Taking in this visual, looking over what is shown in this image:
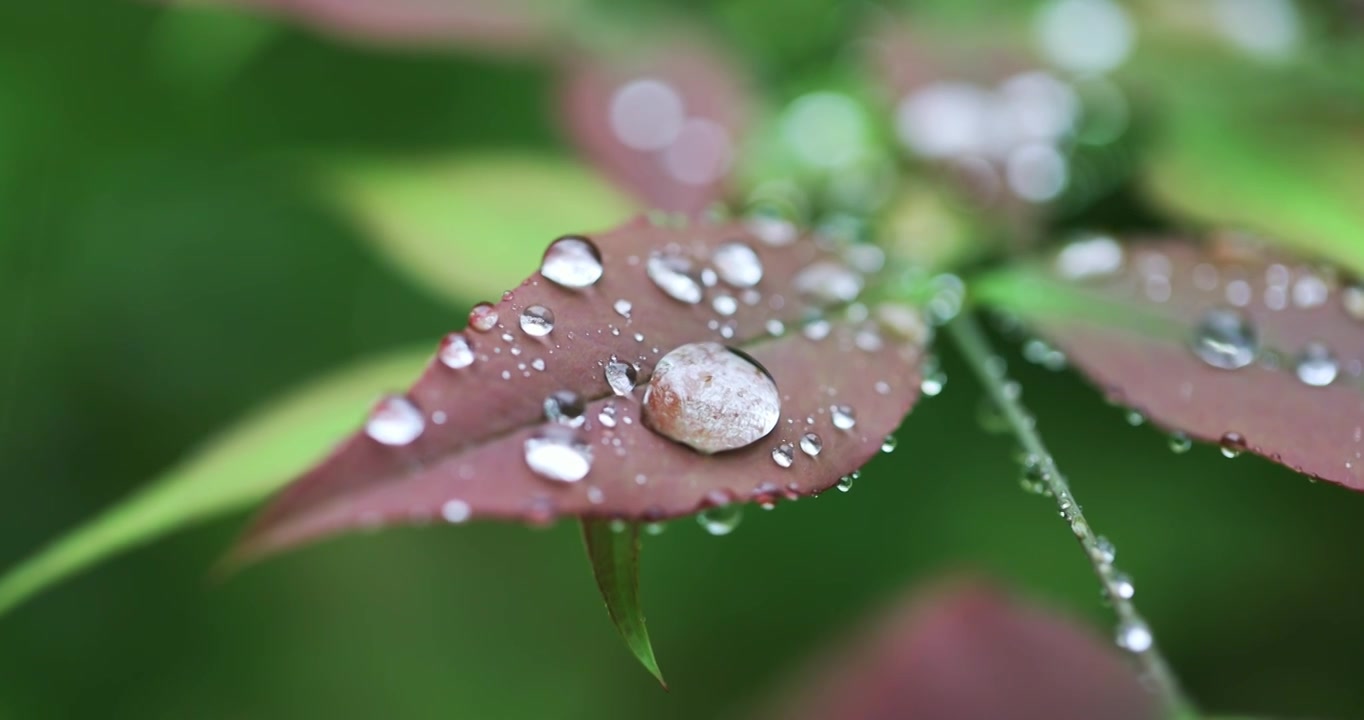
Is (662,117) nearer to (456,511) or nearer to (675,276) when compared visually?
(675,276)

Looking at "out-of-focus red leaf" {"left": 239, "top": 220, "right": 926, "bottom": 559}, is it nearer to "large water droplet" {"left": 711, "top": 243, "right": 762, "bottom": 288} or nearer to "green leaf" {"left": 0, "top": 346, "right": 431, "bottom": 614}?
"large water droplet" {"left": 711, "top": 243, "right": 762, "bottom": 288}

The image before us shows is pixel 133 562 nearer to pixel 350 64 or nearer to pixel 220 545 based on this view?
pixel 220 545

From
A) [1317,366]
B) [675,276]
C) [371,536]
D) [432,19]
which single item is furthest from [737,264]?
[371,536]

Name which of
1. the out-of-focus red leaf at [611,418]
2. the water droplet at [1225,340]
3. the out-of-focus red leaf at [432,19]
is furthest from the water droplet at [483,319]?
the out-of-focus red leaf at [432,19]

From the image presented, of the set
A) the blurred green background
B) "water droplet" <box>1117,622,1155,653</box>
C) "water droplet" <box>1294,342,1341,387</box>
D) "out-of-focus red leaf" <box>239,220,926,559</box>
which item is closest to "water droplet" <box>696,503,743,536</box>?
"out-of-focus red leaf" <box>239,220,926,559</box>

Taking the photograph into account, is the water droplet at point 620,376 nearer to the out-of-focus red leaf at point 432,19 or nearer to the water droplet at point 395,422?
the water droplet at point 395,422

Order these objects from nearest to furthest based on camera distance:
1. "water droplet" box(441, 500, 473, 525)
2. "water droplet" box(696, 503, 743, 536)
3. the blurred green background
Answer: "water droplet" box(441, 500, 473, 525)
"water droplet" box(696, 503, 743, 536)
the blurred green background
